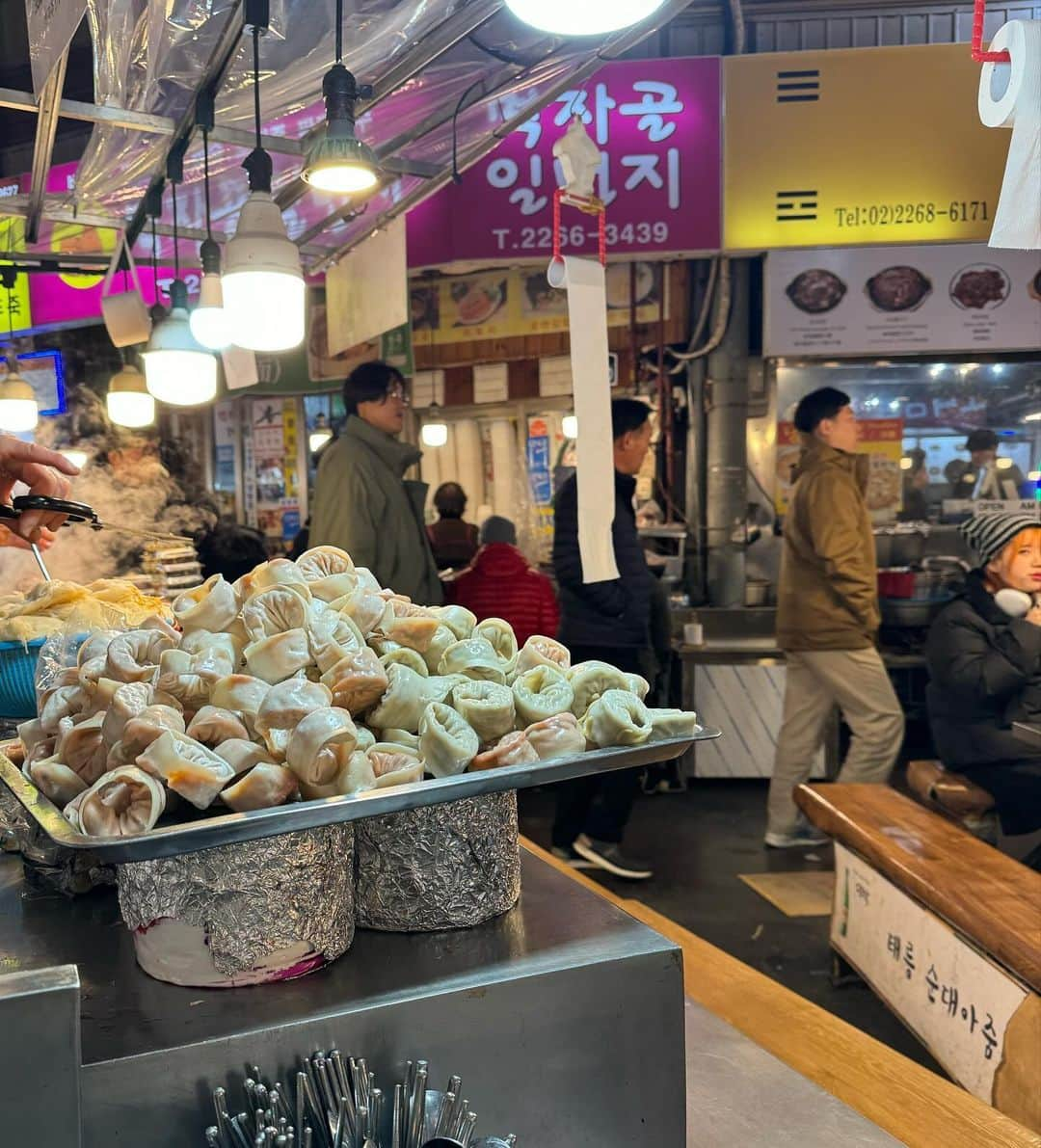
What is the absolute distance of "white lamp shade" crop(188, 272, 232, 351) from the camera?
12.2 feet

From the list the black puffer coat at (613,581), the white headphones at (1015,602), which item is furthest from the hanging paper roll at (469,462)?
the white headphones at (1015,602)

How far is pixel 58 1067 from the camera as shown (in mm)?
800

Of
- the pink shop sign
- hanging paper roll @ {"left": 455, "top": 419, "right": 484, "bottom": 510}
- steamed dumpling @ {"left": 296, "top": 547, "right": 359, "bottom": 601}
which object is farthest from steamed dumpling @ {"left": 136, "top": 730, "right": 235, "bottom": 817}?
hanging paper roll @ {"left": 455, "top": 419, "right": 484, "bottom": 510}

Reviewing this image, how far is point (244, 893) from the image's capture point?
96 cm

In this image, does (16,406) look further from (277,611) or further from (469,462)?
(277,611)

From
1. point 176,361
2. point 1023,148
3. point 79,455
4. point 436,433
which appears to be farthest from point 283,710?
point 436,433

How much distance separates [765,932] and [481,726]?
118 inches

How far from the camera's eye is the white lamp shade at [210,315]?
3.71 m

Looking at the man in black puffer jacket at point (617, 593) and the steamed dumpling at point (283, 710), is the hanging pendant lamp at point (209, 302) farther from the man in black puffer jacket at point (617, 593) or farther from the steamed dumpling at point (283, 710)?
the steamed dumpling at point (283, 710)

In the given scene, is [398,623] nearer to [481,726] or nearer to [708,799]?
[481,726]

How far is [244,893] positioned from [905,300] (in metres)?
5.71

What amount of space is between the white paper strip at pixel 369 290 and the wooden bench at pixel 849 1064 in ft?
8.58

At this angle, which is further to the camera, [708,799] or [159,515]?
[708,799]

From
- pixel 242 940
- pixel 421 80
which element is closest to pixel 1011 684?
pixel 421 80
